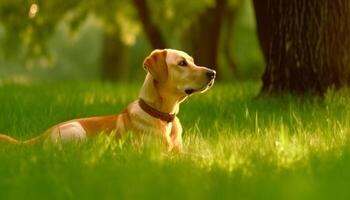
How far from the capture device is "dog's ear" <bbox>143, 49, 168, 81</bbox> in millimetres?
6824

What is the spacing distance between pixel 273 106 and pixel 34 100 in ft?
12.1

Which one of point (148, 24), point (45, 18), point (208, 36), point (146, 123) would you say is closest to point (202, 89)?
point (146, 123)

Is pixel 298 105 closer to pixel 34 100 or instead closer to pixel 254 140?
pixel 254 140

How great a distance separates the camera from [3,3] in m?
22.3

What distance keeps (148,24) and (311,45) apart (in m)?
10.5

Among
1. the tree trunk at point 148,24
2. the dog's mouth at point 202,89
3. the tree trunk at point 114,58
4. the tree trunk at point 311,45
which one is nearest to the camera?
the dog's mouth at point 202,89

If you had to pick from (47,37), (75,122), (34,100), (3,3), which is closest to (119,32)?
(47,37)

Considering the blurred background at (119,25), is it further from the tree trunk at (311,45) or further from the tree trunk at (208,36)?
the tree trunk at (311,45)

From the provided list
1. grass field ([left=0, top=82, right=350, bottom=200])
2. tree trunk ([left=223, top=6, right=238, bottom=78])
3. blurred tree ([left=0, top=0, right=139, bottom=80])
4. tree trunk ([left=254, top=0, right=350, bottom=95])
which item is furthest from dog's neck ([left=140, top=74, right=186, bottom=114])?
→ tree trunk ([left=223, top=6, right=238, bottom=78])

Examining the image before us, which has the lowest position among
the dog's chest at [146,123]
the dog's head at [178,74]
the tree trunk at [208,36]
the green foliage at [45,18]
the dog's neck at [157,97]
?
the tree trunk at [208,36]

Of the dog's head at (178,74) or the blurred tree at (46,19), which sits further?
the blurred tree at (46,19)

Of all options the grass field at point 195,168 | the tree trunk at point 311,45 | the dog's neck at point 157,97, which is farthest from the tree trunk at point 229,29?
the dog's neck at point 157,97

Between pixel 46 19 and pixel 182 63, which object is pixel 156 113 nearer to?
pixel 182 63

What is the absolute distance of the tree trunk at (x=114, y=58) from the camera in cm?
2723
